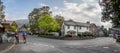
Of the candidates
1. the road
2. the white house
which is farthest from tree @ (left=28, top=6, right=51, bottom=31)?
the road

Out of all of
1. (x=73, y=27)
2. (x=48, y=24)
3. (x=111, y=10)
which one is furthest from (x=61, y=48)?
(x=73, y=27)

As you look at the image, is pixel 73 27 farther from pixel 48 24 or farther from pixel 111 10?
pixel 111 10

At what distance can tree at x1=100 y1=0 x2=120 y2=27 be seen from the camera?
21.3 meters

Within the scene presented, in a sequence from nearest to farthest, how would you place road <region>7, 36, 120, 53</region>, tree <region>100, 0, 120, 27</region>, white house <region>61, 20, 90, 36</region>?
tree <region>100, 0, 120, 27</region>
road <region>7, 36, 120, 53</region>
white house <region>61, 20, 90, 36</region>

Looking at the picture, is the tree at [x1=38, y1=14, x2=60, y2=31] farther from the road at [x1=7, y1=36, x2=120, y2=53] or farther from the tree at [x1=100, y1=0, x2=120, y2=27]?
the tree at [x1=100, y1=0, x2=120, y2=27]

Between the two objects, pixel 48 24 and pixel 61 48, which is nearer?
pixel 61 48

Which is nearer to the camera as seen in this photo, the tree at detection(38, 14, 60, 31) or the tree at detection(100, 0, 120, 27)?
the tree at detection(100, 0, 120, 27)

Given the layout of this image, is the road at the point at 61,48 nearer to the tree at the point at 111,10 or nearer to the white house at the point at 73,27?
the tree at the point at 111,10

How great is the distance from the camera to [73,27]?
109375 millimetres

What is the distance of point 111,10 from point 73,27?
8643 cm

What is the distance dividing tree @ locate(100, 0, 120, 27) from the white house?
79662 millimetres

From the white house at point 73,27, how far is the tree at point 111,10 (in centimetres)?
7966

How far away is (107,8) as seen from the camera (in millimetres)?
23188

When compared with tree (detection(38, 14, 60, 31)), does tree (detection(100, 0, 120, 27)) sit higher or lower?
higher
